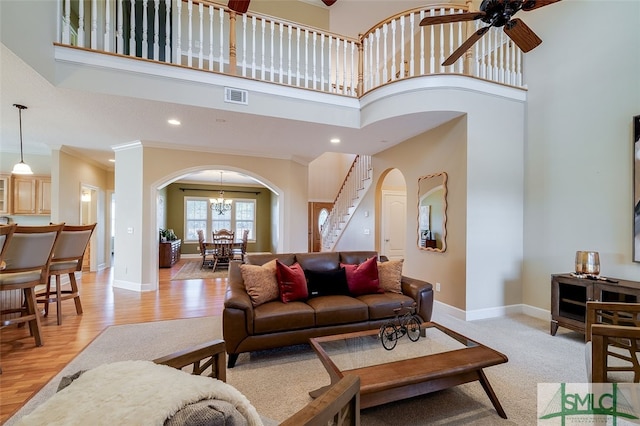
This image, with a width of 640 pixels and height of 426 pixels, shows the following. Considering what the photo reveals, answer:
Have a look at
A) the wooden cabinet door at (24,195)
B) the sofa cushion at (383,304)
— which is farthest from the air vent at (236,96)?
the wooden cabinet door at (24,195)

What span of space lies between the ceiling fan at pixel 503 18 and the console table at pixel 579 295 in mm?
2494

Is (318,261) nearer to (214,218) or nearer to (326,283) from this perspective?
(326,283)

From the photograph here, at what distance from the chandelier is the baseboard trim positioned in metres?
7.44

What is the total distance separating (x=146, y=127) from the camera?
4.34 meters

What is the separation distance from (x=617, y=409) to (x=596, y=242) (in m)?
2.19

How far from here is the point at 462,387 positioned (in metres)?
2.22

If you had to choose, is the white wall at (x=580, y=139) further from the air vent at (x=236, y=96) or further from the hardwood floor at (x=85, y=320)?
the hardwood floor at (x=85, y=320)

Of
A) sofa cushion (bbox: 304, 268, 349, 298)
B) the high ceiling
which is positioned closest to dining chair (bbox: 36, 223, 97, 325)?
the high ceiling

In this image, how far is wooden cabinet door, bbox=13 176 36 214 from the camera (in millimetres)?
5727

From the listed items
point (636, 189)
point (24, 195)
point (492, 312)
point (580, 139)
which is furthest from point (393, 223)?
point (24, 195)

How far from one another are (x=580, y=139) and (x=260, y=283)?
13.6ft

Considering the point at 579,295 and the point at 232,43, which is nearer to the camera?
the point at 579,295

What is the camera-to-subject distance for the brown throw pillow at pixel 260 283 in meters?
2.78

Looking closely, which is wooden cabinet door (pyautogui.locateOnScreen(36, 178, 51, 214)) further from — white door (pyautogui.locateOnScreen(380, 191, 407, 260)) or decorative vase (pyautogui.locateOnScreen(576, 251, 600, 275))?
decorative vase (pyautogui.locateOnScreen(576, 251, 600, 275))
